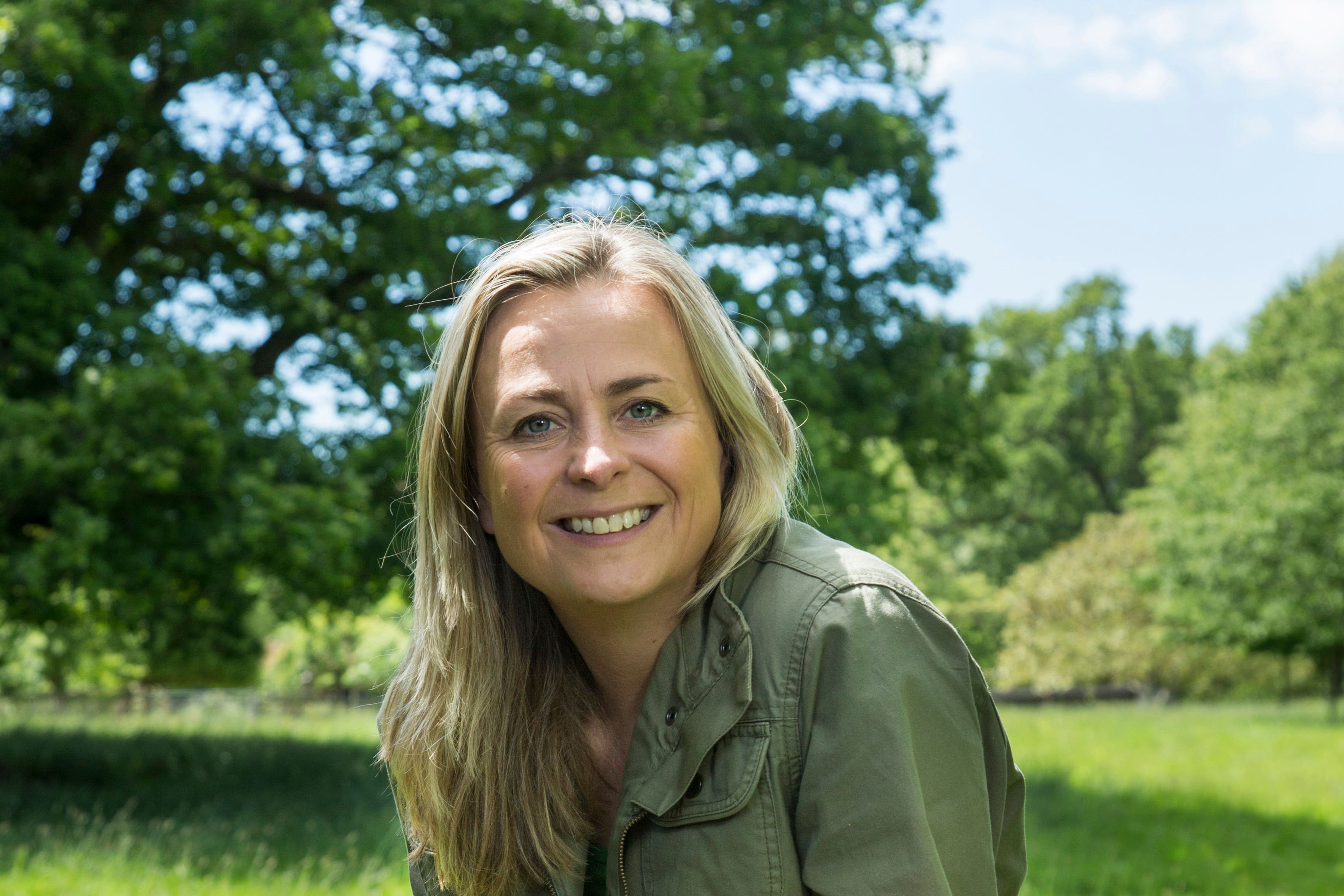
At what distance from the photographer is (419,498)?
7.84 feet

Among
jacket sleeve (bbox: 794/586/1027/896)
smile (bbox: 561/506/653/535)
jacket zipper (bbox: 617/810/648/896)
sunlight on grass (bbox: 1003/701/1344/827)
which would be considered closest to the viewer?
jacket sleeve (bbox: 794/586/1027/896)

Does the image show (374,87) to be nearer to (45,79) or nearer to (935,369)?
(45,79)

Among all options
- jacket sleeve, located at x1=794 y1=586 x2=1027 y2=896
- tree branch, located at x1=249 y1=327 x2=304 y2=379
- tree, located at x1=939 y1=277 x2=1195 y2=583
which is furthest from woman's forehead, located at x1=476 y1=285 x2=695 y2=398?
tree, located at x1=939 y1=277 x2=1195 y2=583

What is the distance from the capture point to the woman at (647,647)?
1.81 metres

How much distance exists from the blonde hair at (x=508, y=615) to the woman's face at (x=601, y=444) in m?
0.05

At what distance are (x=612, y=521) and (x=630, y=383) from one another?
9.8 inches

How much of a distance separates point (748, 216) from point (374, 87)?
4.29 metres

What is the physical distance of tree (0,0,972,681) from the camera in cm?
898

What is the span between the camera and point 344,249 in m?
11.2

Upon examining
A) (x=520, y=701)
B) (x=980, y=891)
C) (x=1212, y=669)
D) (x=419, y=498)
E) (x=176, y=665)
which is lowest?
(x=1212, y=669)

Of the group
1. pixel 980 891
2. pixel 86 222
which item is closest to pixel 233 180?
pixel 86 222

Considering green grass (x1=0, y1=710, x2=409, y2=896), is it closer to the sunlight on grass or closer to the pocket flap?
the pocket flap

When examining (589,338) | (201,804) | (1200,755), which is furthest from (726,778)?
(1200,755)

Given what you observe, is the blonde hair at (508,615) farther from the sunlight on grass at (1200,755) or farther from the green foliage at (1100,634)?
the green foliage at (1100,634)
